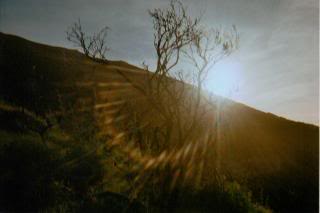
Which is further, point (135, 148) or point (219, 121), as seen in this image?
point (219, 121)

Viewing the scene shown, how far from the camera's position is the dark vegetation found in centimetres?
970

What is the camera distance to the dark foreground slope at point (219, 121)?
75.9ft

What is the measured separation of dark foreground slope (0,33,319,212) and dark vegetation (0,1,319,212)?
0.13 metres

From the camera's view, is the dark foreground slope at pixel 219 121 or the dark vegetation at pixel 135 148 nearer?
the dark vegetation at pixel 135 148

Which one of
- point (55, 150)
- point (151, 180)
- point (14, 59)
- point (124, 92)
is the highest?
point (14, 59)

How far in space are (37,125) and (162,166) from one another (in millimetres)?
8282

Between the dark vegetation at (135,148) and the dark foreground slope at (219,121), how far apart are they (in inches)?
5.2

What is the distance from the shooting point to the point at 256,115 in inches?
1657

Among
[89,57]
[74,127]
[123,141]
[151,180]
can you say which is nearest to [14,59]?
[74,127]

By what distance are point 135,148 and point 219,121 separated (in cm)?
1687

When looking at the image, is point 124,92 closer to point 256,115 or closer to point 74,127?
point 74,127

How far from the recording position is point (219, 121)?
105ft

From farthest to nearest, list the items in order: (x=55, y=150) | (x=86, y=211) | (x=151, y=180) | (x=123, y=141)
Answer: (x=123, y=141)
(x=151, y=180)
(x=55, y=150)
(x=86, y=211)

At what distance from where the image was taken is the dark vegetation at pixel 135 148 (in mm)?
9695
